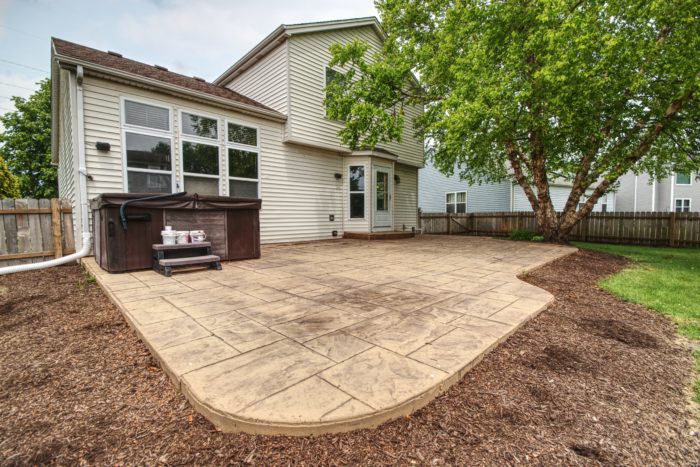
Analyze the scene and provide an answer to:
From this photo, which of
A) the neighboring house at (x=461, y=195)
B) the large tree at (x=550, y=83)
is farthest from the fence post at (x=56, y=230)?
the neighboring house at (x=461, y=195)

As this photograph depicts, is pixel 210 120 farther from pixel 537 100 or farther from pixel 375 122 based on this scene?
pixel 537 100

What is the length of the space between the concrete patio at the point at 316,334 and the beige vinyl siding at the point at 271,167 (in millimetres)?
2604

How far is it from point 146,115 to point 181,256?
143 inches

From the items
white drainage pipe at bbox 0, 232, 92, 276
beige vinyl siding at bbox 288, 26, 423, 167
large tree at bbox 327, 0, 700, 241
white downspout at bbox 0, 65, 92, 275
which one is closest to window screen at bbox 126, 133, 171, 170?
white downspout at bbox 0, 65, 92, 275

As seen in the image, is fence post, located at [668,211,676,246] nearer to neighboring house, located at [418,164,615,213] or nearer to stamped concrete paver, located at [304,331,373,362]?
neighboring house, located at [418,164,615,213]

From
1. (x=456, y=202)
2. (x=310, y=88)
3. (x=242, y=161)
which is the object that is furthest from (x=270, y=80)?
(x=456, y=202)

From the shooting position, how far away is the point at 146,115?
21.2 feet

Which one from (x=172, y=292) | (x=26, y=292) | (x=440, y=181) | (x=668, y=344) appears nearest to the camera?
(x=668, y=344)

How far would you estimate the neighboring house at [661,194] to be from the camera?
655 inches

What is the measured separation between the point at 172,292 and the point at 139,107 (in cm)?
495

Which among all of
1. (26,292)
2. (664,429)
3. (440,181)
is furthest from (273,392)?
(440,181)

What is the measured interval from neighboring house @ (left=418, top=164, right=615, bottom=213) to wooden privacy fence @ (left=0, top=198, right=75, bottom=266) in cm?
1581

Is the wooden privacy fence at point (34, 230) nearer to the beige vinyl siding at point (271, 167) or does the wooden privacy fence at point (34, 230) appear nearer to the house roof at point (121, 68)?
the beige vinyl siding at point (271, 167)

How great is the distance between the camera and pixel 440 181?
1870 cm
